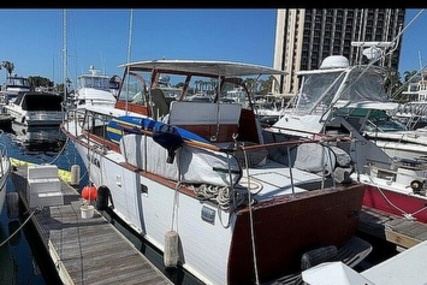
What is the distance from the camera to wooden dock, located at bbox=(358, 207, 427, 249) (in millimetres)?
6422

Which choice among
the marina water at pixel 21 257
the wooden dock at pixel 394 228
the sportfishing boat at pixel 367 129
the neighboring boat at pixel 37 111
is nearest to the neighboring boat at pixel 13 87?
the neighboring boat at pixel 37 111

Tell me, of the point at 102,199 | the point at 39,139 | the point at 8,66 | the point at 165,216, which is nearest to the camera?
the point at 165,216

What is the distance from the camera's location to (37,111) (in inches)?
960

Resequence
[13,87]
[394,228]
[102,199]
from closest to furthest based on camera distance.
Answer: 1. [394,228]
2. [102,199]
3. [13,87]

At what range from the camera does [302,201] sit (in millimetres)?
4820

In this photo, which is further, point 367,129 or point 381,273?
point 367,129

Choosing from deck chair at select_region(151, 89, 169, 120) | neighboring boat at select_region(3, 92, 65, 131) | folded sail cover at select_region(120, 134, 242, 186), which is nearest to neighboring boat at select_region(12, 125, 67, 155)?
neighboring boat at select_region(3, 92, 65, 131)

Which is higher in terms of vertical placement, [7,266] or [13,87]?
[13,87]

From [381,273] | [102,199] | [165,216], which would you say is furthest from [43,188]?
[381,273]

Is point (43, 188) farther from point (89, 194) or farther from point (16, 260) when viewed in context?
point (16, 260)

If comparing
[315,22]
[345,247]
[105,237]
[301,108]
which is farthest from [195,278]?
[315,22]

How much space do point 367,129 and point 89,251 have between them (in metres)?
10.5

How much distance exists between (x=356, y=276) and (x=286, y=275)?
1721mm

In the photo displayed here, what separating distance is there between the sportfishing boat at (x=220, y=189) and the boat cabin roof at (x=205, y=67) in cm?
3
